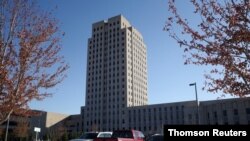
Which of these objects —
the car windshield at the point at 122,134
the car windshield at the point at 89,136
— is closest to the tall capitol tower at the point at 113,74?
the car windshield at the point at 89,136

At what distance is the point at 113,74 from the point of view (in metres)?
140

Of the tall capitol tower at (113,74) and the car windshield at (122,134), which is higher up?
the tall capitol tower at (113,74)

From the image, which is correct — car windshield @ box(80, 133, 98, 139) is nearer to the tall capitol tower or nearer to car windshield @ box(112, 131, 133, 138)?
car windshield @ box(112, 131, 133, 138)

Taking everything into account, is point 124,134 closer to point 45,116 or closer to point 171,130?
point 171,130

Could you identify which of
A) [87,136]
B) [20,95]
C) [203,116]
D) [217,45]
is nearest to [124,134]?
[87,136]

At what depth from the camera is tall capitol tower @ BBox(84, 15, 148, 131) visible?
133 m

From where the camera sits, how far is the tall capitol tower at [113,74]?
133 metres

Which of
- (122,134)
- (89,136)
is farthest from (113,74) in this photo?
(122,134)

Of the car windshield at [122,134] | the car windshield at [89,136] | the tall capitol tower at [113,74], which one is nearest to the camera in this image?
the car windshield at [122,134]

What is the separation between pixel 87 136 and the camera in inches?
815

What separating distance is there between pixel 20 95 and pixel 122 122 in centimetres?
11561

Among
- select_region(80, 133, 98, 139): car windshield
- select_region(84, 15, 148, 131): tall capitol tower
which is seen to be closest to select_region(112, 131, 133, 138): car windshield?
select_region(80, 133, 98, 139): car windshield

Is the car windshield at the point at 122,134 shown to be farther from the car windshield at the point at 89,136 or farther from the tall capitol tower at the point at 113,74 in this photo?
the tall capitol tower at the point at 113,74

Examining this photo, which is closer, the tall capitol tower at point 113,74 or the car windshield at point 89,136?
the car windshield at point 89,136
